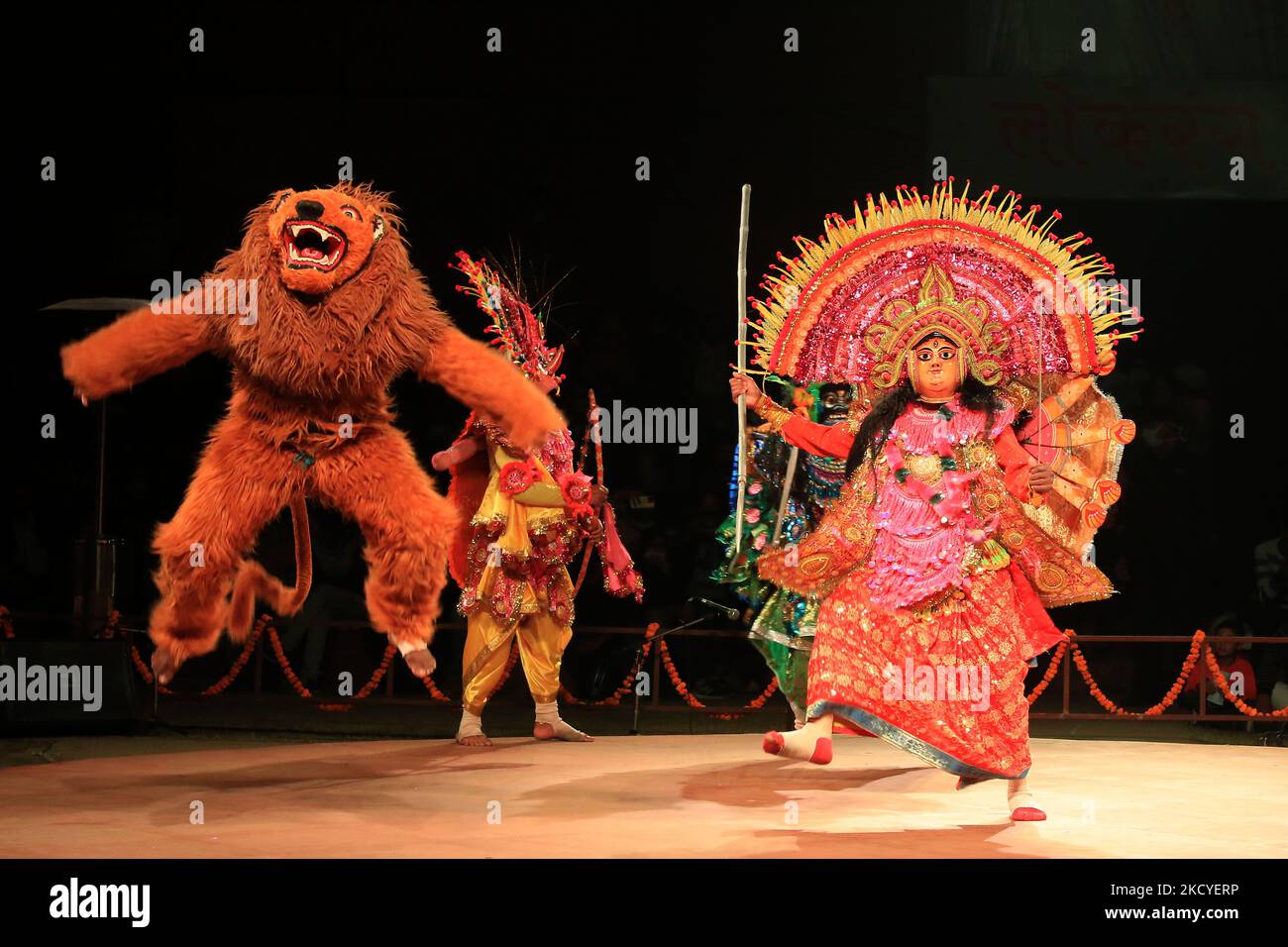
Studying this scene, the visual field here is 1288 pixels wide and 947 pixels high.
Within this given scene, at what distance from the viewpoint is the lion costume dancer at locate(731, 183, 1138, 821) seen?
17.8 ft

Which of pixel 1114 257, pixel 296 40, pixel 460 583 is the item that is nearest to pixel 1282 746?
pixel 1114 257

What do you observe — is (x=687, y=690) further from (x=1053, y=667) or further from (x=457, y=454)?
(x=457, y=454)

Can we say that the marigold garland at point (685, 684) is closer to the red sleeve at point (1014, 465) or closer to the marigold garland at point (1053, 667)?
the marigold garland at point (1053, 667)

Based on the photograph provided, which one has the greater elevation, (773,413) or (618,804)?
(773,413)

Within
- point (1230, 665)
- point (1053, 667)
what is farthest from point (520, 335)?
point (1230, 665)

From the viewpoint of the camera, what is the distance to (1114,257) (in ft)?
31.2

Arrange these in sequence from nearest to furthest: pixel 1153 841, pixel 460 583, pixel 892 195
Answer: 1. pixel 1153 841
2. pixel 460 583
3. pixel 892 195

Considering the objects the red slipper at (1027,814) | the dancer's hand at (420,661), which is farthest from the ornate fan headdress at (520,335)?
the red slipper at (1027,814)

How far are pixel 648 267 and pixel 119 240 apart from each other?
2.73 m

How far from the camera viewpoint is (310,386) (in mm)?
5137

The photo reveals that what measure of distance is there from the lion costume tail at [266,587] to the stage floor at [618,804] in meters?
0.57

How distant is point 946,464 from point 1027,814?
43.0 inches

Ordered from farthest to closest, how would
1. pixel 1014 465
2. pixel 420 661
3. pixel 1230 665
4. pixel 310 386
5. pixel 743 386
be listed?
pixel 1230 665
pixel 743 386
pixel 1014 465
pixel 420 661
pixel 310 386

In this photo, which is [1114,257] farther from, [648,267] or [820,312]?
[820,312]
